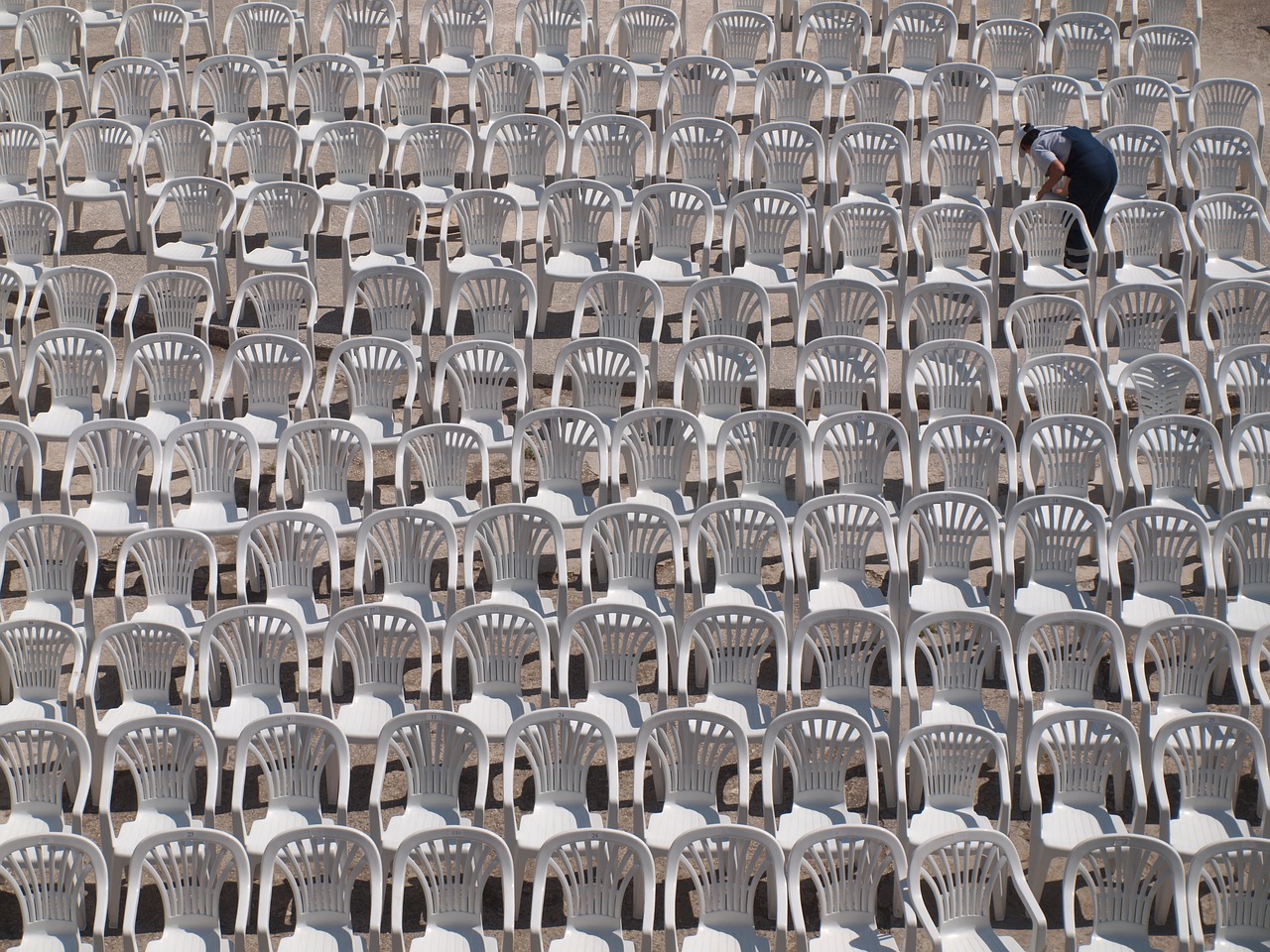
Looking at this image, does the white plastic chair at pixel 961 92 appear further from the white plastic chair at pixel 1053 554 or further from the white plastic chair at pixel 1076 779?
the white plastic chair at pixel 1076 779

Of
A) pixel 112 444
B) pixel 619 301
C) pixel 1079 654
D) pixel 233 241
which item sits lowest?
pixel 1079 654

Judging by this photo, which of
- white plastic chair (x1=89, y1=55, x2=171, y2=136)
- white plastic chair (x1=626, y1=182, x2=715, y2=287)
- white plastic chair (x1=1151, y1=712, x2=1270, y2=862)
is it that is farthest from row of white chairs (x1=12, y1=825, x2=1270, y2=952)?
white plastic chair (x1=89, y1=55, x2=171, y2=136)

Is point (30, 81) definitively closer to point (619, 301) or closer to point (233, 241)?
point (233, 241)

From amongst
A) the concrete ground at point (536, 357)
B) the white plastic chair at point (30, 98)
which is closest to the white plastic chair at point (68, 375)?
the concrete ground at point (536, 357)

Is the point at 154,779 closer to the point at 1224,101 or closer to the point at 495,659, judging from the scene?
the point at 495,659

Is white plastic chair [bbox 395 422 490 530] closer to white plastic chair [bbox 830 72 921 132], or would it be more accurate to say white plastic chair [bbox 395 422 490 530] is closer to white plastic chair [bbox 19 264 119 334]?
white plastic chair [bbox 19 264 119 334]

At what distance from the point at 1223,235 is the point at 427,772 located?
7.11 metres

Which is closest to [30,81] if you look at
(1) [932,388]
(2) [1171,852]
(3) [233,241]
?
(3) [233,241]

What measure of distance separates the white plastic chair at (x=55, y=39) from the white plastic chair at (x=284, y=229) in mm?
2945

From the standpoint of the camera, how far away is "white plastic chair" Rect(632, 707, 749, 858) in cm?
849

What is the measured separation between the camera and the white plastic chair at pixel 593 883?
8000 millimetres

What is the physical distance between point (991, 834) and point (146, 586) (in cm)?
471

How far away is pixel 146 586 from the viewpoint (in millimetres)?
9797

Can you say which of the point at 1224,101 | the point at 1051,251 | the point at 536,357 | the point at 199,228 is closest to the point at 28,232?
the point at 199,228
